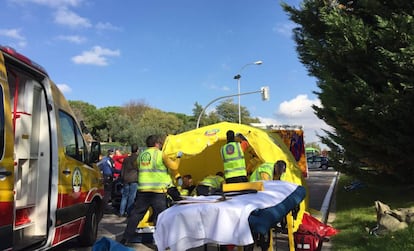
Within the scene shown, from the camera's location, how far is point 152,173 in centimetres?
775

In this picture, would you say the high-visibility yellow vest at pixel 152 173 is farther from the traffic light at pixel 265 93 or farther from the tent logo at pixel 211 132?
the traffic light at pixel 265 93

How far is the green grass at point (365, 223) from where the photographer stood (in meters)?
7.25

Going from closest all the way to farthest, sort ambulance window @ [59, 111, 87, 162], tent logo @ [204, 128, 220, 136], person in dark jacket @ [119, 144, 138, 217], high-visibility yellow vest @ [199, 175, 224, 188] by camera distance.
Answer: ambulance window @ [59, 111, 87, 162]
high-visibility yellow vest @ [199, 175, 224, 188]
person in dark jacket @ [119, 144, 138, 217]
tent logo @ [204, 128, 220, 136]

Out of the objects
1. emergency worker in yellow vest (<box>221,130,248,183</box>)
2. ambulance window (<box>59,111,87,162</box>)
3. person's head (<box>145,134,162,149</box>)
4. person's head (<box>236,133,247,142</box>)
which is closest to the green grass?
emergency worker in yellow vest (<box>221,130,248,183</box>)

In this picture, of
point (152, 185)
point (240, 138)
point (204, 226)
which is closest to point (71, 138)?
point (152, 185)

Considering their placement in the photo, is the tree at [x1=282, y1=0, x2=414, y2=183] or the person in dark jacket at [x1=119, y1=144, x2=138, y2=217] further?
the person in dark jacket at [x1=119, y1=144, x2=138, y2=217]

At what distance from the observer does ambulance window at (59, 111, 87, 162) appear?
7013 mm

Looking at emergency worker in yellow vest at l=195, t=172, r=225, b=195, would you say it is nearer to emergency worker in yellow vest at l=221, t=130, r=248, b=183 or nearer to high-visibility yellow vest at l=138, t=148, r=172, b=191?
emergency worker in yellow vest at l=221, t=130, r=248, b=183

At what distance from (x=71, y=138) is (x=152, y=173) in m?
1.44

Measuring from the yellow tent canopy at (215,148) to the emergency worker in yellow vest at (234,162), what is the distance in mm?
2096

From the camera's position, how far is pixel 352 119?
1048 cm

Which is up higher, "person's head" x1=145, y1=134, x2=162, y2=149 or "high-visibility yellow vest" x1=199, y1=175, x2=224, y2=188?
"person's head" x1=145, y1=134, x2=162, y2=149

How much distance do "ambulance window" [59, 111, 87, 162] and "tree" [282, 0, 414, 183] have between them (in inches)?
229

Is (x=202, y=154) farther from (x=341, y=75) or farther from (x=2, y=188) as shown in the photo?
(x=2, y=188)
